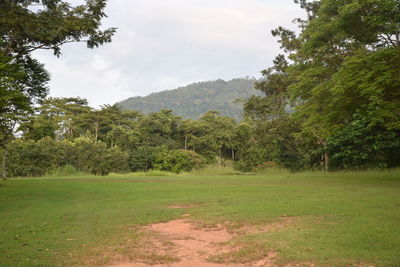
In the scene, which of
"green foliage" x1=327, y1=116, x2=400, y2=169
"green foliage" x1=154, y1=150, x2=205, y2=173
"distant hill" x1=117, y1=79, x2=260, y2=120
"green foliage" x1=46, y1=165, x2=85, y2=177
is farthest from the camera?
"distant hill" x1=117, y1=79, x2=260, y2=120

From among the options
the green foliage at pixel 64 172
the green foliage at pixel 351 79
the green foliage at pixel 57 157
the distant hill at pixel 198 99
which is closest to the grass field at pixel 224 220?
the green foliage at pixel 351 79

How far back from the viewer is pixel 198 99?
418ft

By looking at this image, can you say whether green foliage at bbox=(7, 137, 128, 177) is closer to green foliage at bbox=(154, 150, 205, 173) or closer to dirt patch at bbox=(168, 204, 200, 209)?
green foliage at bbox=(154, 150, 205, 173)

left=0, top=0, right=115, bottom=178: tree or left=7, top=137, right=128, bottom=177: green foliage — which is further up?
left=0, top=0, right=115, bottom=178: tree

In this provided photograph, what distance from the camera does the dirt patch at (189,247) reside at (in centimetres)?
445

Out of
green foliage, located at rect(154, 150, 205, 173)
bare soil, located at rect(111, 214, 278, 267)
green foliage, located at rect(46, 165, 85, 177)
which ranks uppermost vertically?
green foliage, located at rect(154, 150, 205, 173)

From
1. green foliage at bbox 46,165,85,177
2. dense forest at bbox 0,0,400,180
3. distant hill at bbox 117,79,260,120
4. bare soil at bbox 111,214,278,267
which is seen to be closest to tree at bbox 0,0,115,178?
dense forest at bbox 0,0,400,180

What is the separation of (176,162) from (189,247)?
3297 centimetres

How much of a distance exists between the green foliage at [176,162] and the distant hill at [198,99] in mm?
60507

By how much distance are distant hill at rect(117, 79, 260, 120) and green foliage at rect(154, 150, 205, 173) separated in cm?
6051

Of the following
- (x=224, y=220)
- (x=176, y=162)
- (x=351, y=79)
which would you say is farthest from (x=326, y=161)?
(x=224, y=220)

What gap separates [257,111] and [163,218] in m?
28.3

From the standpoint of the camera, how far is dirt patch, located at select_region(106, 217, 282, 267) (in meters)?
4.45

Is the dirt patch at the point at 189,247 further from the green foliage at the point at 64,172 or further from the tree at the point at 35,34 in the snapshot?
the green foliage at the point at 64,172
